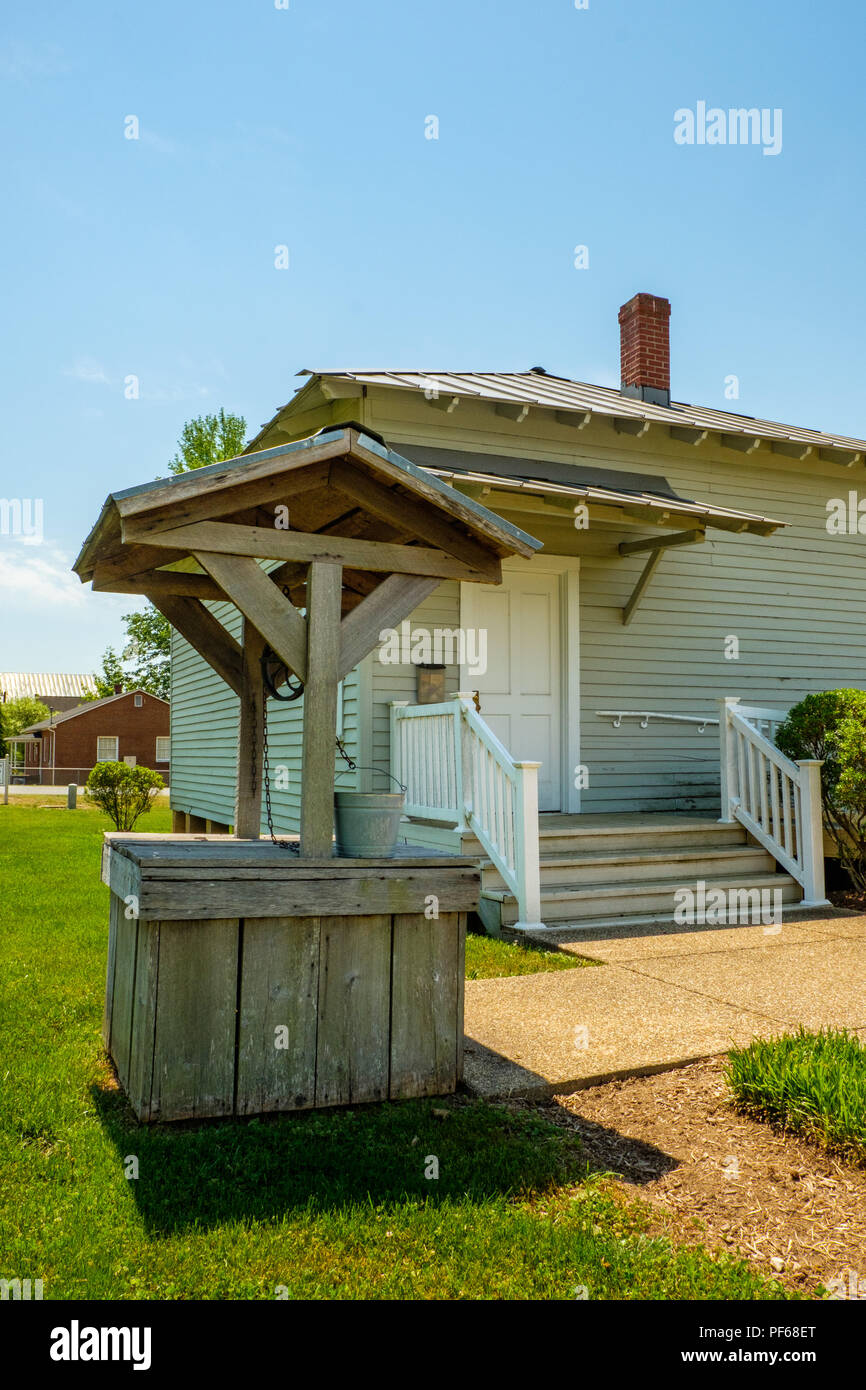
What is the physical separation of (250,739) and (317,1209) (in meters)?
2.29

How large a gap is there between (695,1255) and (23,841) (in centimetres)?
1477

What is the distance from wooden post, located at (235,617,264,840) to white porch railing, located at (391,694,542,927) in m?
2.43

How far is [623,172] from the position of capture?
8.32m

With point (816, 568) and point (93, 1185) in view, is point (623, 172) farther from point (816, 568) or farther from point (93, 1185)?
point (93, 1185)

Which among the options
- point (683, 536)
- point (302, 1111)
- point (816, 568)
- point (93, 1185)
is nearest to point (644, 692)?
point (683, 536)

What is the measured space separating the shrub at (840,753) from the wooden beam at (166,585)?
5.56 metres

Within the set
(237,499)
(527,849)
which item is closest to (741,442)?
(527,849)

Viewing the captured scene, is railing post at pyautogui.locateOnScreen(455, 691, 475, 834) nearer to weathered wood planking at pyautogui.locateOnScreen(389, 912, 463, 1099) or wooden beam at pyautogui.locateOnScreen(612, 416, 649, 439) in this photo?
weathered wood planking at pyautogui.locateOnScreen(389, 912, 463, 1099)

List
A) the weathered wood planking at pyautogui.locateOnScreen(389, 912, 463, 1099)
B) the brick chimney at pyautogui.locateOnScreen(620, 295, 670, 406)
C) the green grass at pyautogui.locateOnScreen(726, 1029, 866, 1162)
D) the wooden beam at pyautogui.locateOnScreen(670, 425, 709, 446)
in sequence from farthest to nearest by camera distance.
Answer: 1. the brick chimney at pyautogui.locateOnScreen(620, 295, 670, 406)
2. the wooden beam at pyautogui.locateOnScreen(670, 425, 709, 446)
3. the weathered wood planking at pyautogui.locateOnScreen(389, 912, 463, 1099)
4. the green grass at pyautogui.locateOnScreen(726, 1029, 866, 1162)

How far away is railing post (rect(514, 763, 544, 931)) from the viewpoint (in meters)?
6.51

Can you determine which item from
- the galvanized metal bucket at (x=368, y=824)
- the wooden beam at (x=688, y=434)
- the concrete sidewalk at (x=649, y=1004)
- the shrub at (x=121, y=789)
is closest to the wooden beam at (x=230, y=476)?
the galvanized metal bucket at (x=368, y=824)

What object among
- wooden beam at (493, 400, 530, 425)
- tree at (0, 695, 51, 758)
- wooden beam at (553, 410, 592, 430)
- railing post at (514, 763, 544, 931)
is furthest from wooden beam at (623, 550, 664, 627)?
tree at (0, 695, 51, 758)

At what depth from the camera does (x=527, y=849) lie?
21.6 ft

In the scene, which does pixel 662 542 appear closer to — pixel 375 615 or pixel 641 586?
pixel 641 586
